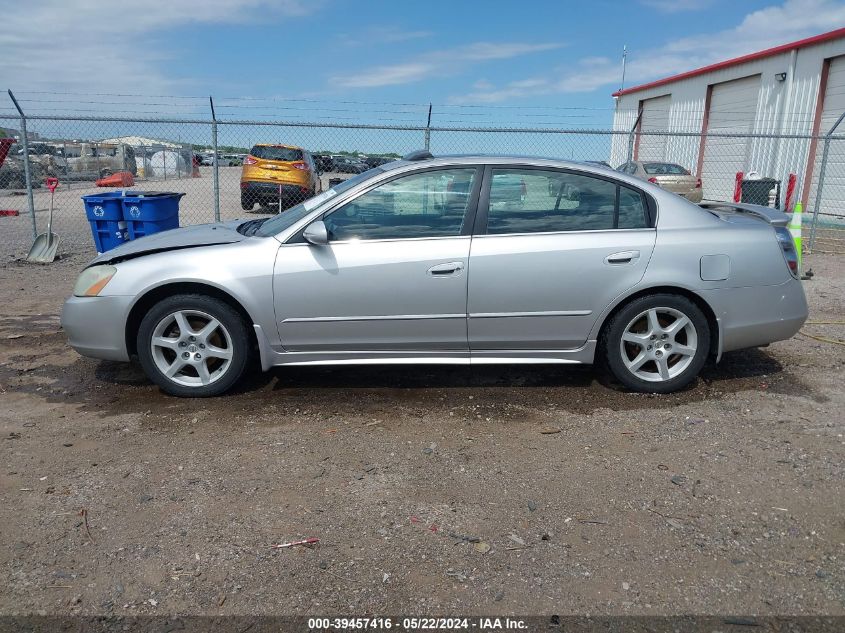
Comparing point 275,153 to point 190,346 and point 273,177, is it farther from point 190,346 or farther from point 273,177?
point 190,346

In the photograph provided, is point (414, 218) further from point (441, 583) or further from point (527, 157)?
point (441, 583)

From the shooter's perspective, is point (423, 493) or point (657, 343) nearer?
point (423, 493)

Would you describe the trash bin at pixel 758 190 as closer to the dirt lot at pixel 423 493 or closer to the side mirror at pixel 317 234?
the dirt lot at pixel 423 493

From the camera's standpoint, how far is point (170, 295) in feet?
13.9

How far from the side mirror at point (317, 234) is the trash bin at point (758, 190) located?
16.0 m

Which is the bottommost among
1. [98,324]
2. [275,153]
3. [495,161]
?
[98,324]

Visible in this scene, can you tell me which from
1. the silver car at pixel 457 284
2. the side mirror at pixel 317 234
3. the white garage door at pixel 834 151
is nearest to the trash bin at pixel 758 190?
the white garage door at pixel 834 151

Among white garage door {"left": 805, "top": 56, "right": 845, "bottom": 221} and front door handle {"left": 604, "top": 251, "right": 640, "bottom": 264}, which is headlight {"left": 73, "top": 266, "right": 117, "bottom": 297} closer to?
front door handle {"left": 604, "top": 251, "right": 640, "bottom": 264}

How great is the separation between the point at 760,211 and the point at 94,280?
184 inches

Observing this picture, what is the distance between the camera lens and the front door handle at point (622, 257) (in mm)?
4211

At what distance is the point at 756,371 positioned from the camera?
4.97m

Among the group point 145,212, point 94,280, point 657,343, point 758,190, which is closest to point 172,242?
point 94,280

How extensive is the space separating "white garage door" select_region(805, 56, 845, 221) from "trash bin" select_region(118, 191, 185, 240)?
1628 cm

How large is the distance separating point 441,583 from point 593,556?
0.66m
